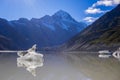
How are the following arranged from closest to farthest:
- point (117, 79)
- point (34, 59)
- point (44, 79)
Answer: point (117, 79), point (44, 79), point (34, 59)

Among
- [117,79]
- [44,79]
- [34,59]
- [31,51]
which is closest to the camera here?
[117,79]

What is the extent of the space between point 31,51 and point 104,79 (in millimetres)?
32329

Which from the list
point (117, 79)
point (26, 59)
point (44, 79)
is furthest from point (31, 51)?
point (117, 79)

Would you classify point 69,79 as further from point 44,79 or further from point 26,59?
point 26,59

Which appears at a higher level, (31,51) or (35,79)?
(31,51)

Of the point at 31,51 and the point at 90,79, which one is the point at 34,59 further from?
the point at 90,79

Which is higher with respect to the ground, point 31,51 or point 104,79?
point 31,51

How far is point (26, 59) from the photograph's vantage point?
55.8 m

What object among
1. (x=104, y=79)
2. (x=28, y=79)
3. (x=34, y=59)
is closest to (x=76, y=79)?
(x=104, y=79)

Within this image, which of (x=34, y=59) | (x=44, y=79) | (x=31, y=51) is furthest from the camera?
(x=31, y=51)

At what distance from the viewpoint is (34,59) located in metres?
54.5

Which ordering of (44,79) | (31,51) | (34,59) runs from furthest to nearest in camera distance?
(31,51) < (34,59) < (44,79)

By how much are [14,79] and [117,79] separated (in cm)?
1087

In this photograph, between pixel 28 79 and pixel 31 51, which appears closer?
pixel 28 79
